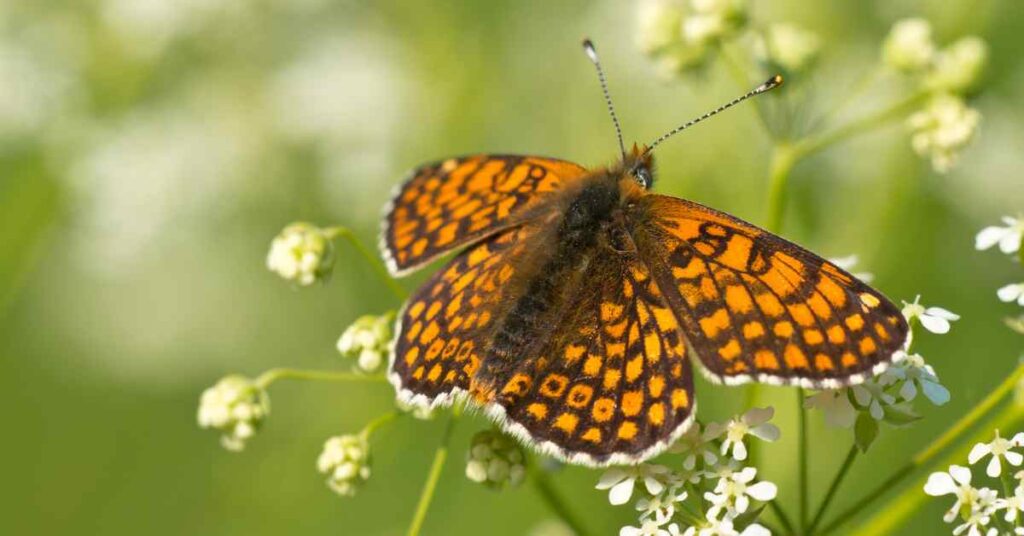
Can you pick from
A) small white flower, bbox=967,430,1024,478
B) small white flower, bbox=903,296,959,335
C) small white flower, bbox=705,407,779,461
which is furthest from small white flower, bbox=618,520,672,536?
small white flower, bbox=903,296,959,335

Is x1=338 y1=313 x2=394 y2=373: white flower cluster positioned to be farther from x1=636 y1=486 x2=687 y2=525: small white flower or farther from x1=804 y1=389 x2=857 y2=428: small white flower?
x1=804 y1=389 x2=857 y2=428: small white flower

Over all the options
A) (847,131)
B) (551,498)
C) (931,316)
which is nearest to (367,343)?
(551,498)

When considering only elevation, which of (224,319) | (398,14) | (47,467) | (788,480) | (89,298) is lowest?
(788,480)

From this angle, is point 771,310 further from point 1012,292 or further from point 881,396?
point 1012,292

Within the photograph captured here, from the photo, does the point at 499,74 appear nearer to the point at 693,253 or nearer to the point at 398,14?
the point at 398,14

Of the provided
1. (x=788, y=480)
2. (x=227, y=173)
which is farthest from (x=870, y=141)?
(x=227, y=173)
